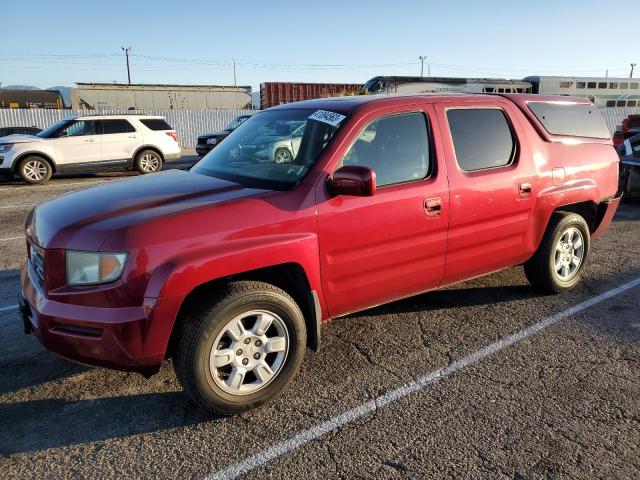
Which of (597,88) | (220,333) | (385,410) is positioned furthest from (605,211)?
(597,88)

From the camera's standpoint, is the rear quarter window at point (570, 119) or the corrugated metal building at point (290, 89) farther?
the corrugated metal building at point (290, 89)

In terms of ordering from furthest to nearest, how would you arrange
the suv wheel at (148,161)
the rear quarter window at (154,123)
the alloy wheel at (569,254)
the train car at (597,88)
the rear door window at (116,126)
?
the train car at (597,88) → the rear quarter window at (154,123) → the suv wheel at (148,161) → the rear door window at (116,126) → the alloy wheel at (569,254)

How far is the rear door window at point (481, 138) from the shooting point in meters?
3.71

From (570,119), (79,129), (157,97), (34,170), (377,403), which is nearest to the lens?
(377,403)

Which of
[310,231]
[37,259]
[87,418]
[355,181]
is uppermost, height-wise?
[355,181]

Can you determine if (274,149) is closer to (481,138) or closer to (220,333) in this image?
(220,333)

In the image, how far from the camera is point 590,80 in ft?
→ 91.4

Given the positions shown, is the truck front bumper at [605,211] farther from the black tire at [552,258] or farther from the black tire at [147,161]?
the black tire at [147,161]

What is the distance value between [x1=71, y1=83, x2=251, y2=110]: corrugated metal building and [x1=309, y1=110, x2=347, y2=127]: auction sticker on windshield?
30569 mm

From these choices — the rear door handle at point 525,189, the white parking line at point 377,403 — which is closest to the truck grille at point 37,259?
the white parking line at point 377,403

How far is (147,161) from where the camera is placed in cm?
1430

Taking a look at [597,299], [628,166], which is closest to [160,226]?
[597,299]

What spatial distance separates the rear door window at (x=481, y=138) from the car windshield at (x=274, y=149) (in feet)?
3.25

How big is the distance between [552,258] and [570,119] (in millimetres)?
1336
